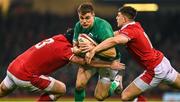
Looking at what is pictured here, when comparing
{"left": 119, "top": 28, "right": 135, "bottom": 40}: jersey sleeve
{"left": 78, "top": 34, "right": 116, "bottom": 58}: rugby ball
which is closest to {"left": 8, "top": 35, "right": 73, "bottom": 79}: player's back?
{"left": 78, "top": 34, "right": 116, "bottom": 58}: rugby ball

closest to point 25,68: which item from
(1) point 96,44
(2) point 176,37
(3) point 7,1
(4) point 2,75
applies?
(1) point 96,44

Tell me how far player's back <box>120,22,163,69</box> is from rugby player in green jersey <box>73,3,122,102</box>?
28cm

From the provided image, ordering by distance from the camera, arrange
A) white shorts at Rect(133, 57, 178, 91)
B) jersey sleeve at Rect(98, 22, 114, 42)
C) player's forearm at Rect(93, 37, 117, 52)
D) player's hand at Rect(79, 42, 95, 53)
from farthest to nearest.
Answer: white shorts at Rect(133, 57, 178, 91)
jersey sleeve at Rect(98, 22, 114, 42)
player's hand at Rect(79, 42, 95, 53)
player's forearm at Rect(93, 37, 117, 52)

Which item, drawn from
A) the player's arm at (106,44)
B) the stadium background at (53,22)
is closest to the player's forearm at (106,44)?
the player's arm at (106,44)

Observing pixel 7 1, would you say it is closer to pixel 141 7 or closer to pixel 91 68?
pixel 141 7

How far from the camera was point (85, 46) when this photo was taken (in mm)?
8547

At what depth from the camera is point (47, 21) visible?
19938 mm

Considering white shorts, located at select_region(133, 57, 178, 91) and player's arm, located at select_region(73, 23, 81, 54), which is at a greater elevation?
player's arm, located at select_region(73, 23, 81, 54)

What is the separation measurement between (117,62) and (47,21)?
1147cm

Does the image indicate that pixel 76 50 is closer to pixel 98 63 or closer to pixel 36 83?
pixel 98 63

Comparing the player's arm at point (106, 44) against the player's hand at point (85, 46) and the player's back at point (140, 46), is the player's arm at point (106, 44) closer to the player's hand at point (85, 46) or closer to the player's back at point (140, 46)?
the player's hand at point (85, 46)

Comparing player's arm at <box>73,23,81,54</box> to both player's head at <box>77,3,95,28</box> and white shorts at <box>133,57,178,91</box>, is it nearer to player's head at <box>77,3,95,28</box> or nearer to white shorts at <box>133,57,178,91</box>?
player's head at <box>77,3,95,28</box>

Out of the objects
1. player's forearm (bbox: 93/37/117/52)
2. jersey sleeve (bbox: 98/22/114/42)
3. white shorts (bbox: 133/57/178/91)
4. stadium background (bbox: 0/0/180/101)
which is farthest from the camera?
stadium background (bbox: 0/0/180/101)

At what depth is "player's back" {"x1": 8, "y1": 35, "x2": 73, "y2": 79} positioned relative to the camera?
859cm
